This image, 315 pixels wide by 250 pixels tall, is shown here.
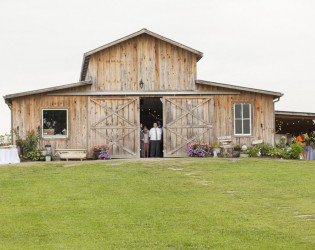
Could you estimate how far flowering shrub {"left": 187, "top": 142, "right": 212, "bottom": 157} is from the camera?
23253 mm

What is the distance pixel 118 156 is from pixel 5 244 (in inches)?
570

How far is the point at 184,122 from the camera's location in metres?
24.0

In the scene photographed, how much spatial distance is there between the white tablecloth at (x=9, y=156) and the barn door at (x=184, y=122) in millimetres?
6737

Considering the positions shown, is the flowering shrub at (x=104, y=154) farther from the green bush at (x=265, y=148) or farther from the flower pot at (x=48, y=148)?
the green bush at (x=265, y=148)

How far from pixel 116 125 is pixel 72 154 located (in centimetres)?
242

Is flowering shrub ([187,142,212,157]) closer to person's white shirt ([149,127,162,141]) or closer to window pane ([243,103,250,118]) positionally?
person's white shirt ([149,127,162,141])

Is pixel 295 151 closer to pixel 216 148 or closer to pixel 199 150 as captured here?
pixel 216 148

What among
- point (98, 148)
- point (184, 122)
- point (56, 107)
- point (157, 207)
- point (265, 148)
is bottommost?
point (157, 207)

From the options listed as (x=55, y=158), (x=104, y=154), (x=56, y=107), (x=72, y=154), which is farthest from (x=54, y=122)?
(x=104, y=154)

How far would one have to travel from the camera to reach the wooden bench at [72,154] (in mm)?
22703

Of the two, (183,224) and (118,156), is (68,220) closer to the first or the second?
(183,224)

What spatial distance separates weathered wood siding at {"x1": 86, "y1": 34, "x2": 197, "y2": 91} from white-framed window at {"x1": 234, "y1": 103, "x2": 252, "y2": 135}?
2.45 m

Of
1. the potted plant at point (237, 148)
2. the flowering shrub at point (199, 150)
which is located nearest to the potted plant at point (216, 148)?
the flowering shrub at point (199, 150)

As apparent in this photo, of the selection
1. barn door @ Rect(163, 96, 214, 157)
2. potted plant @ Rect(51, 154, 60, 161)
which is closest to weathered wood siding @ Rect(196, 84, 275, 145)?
barn door @ Rect(163, 96, 214, 157)
